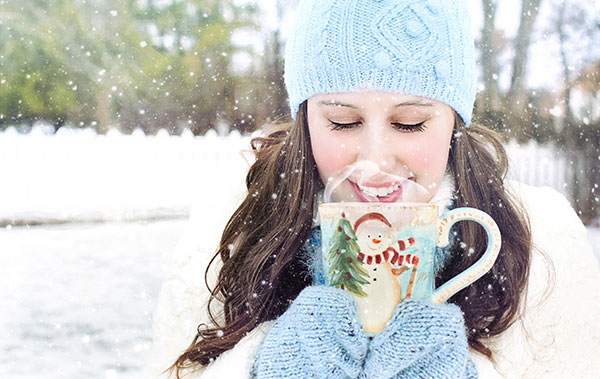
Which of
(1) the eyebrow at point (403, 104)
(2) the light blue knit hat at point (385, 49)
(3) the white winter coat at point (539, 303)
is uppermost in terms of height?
(2) the light blue knit hat at point (385, 49)

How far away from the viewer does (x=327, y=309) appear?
36.7 inches

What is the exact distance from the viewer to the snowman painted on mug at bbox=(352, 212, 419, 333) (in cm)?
87

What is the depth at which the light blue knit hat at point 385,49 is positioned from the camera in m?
1.06

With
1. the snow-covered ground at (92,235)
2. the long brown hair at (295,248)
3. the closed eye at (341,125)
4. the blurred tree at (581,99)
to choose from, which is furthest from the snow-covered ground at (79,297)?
the blurred tree at (581,99)

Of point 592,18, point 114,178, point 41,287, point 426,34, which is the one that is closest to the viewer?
point 426,34

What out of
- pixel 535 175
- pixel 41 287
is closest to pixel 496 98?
pixel 535 175

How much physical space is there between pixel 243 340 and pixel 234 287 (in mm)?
160

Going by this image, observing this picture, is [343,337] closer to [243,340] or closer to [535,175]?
[243,340]

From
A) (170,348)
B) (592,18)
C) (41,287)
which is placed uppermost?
(592,18)

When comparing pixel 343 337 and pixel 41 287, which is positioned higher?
pixel 343 337

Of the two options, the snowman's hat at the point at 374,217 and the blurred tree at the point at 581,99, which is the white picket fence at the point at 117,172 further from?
the snowman's hat at the point at 374,217

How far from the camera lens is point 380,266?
89 centimetres

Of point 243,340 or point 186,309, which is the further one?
point 186,309

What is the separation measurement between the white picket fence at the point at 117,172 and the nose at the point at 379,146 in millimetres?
4466
